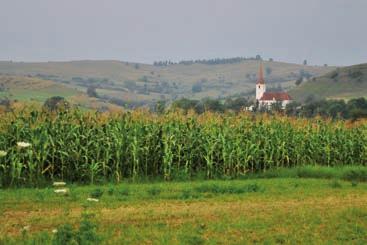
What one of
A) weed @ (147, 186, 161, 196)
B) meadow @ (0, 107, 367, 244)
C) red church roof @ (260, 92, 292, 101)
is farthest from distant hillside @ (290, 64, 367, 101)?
weed @ (147, 186, 161, 196)

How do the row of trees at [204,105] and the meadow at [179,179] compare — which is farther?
the row of trees at [204,105]

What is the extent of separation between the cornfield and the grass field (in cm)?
155

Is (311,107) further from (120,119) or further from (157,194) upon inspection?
(157,194)

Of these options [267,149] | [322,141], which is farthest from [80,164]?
[322,141]

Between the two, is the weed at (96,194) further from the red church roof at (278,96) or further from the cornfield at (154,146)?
the red church roof at (278,96)

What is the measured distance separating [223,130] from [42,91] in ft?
399

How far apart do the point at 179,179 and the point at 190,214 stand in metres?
7.22

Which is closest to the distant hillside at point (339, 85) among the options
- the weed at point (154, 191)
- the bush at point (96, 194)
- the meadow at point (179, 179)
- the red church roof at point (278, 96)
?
the red church roof at point (278, 96)

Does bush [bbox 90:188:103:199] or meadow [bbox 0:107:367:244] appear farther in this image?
bush [bbox 90:188:103:199]

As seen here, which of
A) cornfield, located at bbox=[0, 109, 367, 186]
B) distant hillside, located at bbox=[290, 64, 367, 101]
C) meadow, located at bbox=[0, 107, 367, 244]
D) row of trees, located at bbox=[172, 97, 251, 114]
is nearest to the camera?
meadow, located at bbox=[0, 107, 367, 244]

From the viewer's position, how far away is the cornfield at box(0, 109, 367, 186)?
1911 centimetres

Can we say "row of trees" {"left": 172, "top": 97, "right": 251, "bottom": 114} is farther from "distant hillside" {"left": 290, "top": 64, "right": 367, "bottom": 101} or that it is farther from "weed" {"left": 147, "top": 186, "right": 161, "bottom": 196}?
"distant hillside" {"left": 290, "top": 64, "right": 367, "bottom": 101}

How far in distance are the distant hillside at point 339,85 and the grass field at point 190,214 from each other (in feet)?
414

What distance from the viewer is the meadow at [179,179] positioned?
38.1ft
